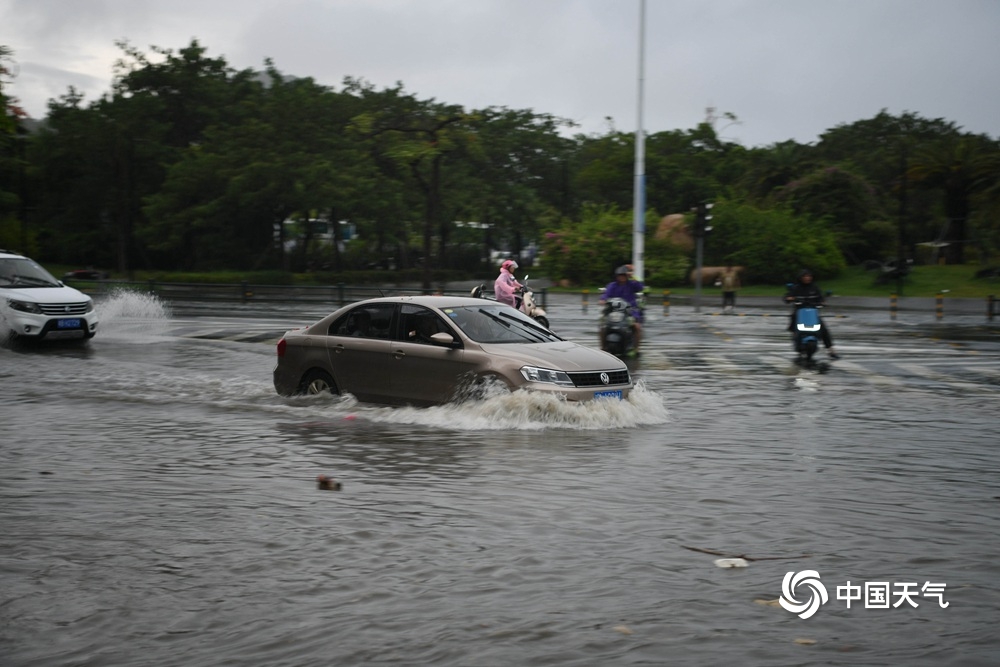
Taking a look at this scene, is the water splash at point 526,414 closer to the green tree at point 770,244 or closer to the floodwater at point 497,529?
the floodwater at point 497,529

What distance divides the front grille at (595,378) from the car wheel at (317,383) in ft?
10.1

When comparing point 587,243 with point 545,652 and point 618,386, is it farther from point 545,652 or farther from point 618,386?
point 545,652

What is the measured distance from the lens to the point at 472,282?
5909cm

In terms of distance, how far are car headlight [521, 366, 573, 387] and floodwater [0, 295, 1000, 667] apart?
24 cm

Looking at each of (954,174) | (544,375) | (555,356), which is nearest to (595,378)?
(555,356)

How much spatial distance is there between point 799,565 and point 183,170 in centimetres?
5262

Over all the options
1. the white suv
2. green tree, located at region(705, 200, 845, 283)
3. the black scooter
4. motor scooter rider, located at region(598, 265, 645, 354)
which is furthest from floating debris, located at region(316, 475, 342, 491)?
green tree, located at region(705, 200, 845, 283)

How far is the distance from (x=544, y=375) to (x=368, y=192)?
148ft

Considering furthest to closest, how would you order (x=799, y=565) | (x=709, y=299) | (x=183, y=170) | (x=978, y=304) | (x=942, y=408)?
(x=183, y=170)
(x=709, y=299)
(x=978, y=304)
(x=942, y=408)
(x=799, y=565)

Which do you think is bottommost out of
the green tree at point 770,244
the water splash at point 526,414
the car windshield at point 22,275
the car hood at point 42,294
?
the water splash at point 526,414

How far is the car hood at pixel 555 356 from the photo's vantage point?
11445mm

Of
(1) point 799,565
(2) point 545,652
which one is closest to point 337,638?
(2) point 545,652

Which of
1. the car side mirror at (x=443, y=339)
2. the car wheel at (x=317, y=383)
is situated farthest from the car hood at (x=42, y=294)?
the car side mirror at (x=443, y=339)

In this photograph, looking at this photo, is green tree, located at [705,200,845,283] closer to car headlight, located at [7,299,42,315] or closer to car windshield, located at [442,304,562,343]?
car headlight, located at [7,299,42,315]
